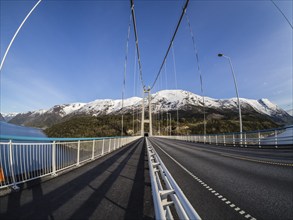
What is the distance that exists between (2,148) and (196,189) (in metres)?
5.77

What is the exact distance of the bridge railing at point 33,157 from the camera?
17.4 feet

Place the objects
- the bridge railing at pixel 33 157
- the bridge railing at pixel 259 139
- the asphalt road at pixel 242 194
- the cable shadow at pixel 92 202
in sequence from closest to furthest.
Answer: the asphalt road at pixel 242 194
the cable shadow at pixel 92 202
the bridge railing at pixel 33 157
the bridge railing at pixel 259 139

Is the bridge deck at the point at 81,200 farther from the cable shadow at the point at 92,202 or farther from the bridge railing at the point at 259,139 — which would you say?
the bridge railing at the point at 259,139

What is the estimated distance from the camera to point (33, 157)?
21.5 feet

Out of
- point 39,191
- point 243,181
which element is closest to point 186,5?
point 243,181

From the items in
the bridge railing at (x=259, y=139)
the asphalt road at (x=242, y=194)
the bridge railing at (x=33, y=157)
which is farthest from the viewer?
the bridge railing at (x=259, y=139)

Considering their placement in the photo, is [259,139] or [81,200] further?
[259,139]

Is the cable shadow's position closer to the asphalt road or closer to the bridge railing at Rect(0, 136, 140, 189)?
the asphalt road

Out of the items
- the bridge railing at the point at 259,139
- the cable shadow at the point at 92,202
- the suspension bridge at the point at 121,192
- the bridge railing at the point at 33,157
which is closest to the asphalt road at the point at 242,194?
the suspension bridge at the point at 121,192

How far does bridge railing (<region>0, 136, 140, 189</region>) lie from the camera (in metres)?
5.29

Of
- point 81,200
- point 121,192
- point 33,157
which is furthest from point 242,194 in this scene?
point 33,157

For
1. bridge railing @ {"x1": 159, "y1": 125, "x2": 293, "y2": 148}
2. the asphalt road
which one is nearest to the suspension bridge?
the asphalt road

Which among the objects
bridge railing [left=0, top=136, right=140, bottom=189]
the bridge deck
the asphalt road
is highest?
bridge railing [left=0, top=136, right=140, bottom=189]

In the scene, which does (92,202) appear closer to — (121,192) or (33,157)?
(121,192)
